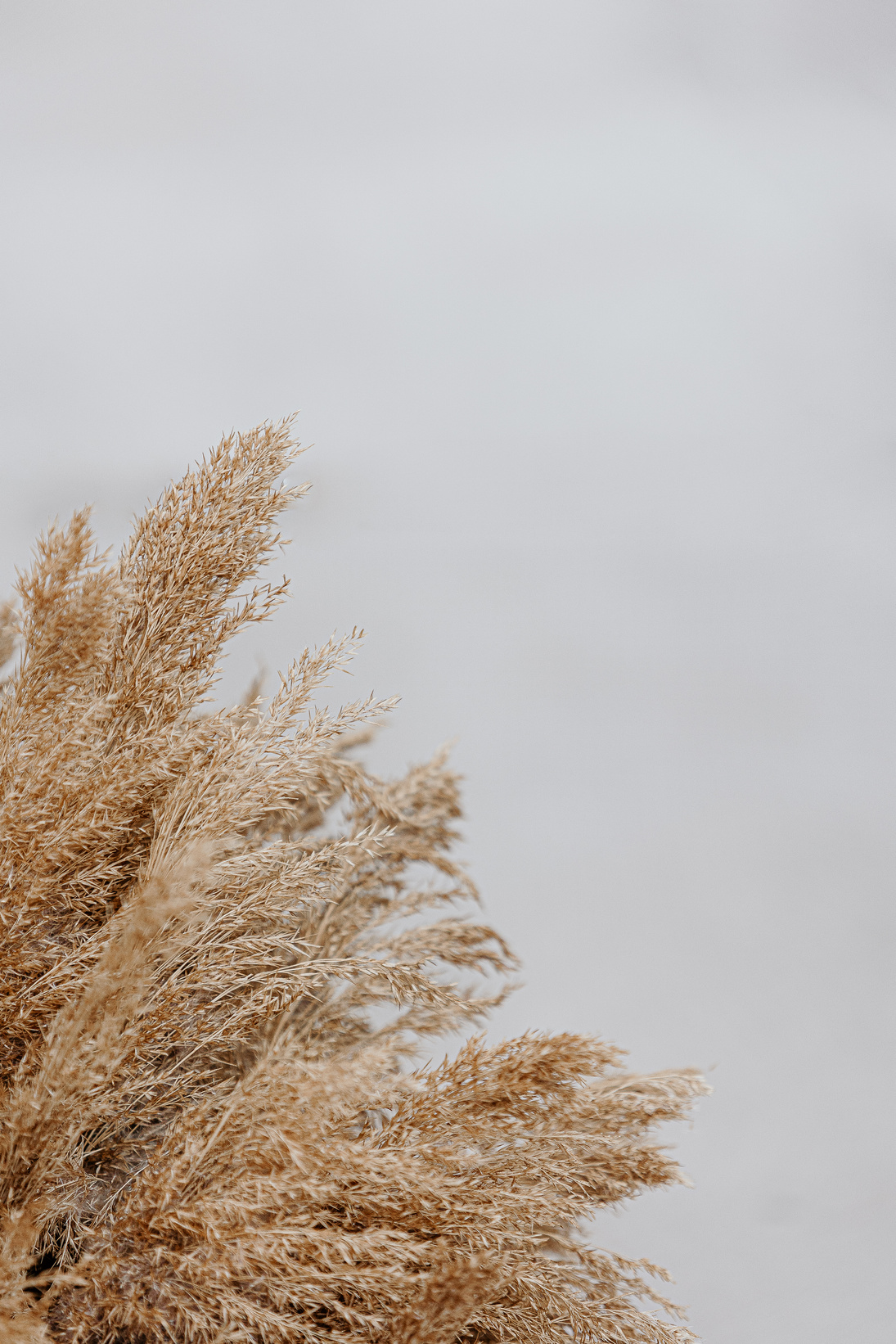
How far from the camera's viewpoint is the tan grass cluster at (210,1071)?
0.48 m

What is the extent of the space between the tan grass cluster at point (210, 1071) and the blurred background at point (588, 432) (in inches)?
18.4

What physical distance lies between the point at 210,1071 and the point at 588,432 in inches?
35.1

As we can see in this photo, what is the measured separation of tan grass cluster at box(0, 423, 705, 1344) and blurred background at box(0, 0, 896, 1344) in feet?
1.53

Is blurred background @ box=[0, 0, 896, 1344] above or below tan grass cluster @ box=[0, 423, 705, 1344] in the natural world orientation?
above

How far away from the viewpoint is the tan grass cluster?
476 mm

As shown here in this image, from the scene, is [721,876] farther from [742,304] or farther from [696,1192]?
[742,304]

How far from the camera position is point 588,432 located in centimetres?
114

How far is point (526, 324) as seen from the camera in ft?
3.67

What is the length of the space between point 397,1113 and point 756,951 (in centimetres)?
71

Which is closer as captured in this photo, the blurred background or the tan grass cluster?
the tan grass cluster

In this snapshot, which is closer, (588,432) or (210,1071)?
(210,1071)

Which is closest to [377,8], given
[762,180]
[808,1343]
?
[762,180]

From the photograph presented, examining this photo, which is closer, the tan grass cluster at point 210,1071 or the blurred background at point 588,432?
the tan grass cluster at point 210,1071

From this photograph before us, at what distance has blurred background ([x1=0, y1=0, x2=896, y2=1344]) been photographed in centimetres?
101
